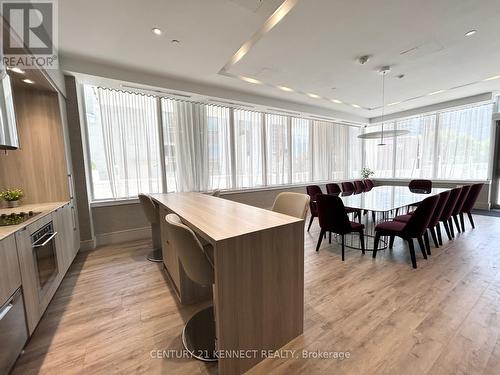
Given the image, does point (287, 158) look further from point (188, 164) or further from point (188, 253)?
point (188, 253)

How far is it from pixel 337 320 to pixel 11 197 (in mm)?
3742

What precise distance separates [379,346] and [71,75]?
191 inches

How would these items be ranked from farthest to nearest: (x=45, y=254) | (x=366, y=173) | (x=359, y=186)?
1. (x=366, y=173)
2. (x=359, y=186)
3. (x=45, y=254)

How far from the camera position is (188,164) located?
454cm

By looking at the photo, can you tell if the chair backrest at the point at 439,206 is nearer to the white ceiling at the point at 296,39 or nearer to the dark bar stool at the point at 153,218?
the white ceiling at the point at 296,39

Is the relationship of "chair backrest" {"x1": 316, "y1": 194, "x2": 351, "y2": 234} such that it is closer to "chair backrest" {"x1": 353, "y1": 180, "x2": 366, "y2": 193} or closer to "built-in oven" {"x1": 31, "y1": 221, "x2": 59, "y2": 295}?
"chair backrest" {"x1": 353, "y1": 180, "x2": 366, "y2": 193}

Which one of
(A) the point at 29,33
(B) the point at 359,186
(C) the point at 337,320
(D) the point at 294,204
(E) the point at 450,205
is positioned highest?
(A) the point at 29,33

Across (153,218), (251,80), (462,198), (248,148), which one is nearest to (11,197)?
(153,218)

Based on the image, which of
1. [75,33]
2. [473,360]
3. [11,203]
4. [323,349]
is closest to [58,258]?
[11,203]

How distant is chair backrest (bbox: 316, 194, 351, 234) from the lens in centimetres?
293

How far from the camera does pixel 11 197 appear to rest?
2580 mm

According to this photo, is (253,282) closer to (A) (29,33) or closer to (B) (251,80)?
(A) (29,33)

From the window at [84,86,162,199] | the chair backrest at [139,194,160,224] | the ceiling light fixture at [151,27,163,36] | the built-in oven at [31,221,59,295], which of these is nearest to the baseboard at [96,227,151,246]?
the window at [84,86,162,199]

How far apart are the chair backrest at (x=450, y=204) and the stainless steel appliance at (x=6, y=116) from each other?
17.3 feet
